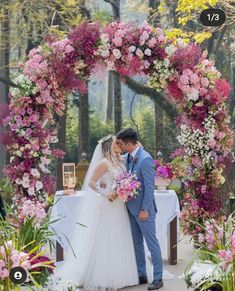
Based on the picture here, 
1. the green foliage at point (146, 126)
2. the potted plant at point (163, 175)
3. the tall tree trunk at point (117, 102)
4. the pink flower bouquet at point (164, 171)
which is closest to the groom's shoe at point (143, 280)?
the potted plant at point (163, 175)

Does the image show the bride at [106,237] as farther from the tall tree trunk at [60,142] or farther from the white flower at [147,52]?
the tall tree trunk at [60,142]

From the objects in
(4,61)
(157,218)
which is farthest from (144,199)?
(4,61)

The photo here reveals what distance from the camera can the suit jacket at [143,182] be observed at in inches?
295

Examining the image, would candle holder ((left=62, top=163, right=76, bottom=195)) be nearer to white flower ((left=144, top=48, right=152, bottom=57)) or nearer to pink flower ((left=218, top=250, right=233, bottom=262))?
white flower ((left=144, top=48, right=152, bottom=57))

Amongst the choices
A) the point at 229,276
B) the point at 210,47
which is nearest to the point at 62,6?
the point at 210,47

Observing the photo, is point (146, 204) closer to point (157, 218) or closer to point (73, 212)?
point (73, 212)

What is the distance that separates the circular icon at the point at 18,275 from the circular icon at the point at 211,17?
454 cm

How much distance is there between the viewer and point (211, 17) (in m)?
8.11

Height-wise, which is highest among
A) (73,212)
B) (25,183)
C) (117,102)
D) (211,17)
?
(211,17)

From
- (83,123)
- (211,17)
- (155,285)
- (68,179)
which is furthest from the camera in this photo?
(83,123)

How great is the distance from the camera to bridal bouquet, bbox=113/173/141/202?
7348 millimetres

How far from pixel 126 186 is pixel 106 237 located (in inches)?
28.2

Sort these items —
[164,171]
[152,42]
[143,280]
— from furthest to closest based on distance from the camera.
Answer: [164,171]
[152,42]
[143,280]

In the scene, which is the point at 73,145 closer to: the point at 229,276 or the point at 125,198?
the point at 125,198
